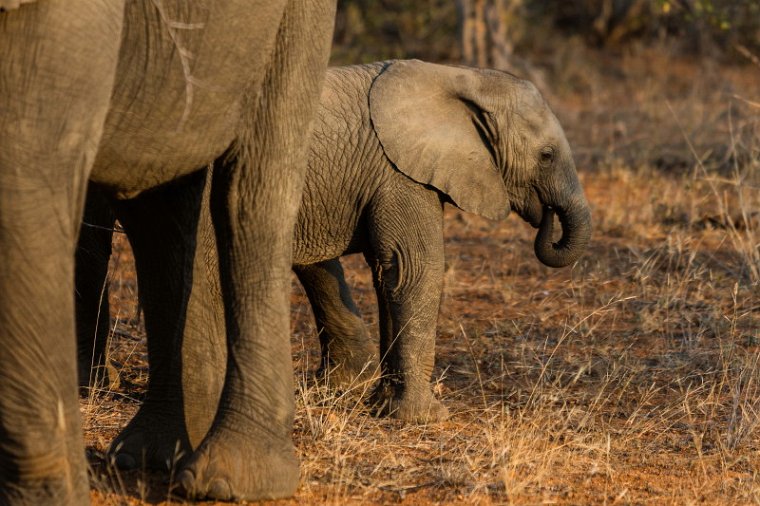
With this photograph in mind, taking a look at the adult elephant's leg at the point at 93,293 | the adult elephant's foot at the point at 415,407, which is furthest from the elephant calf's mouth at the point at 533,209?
the adult elephant's leg at the point at 93,293

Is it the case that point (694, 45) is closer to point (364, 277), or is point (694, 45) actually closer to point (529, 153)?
point (364, 277)

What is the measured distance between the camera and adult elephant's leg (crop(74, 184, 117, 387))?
4.50 metres

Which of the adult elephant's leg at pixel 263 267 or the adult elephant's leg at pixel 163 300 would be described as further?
the adult elephant's leg at pixel 163 300

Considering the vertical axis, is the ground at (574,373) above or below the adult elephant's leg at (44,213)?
below

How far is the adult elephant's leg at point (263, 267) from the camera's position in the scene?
323cm

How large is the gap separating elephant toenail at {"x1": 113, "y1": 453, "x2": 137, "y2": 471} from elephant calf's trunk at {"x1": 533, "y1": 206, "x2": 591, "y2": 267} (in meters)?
2.10

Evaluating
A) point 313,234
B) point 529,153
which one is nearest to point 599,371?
point 529,153

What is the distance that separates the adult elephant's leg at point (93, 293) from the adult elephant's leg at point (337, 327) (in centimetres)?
75

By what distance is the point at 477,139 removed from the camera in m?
4.95

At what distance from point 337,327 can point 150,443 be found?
1.56m

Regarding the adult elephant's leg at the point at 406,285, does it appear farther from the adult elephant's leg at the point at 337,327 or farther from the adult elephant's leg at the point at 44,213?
the adult elephant's leg at the point at 44,213

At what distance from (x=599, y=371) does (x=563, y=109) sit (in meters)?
6.01

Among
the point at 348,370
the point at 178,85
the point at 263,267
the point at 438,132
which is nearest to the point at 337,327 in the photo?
the point at 348,370

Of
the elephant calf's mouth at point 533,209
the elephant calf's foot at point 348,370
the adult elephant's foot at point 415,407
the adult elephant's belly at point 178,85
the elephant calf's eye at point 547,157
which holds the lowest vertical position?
the elephant calf's foot at point 348,370
